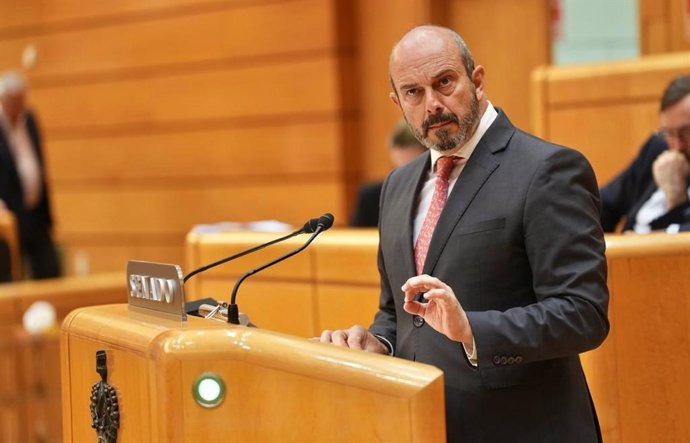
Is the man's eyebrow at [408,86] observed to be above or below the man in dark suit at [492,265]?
above

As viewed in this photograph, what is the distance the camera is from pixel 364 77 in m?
6.72

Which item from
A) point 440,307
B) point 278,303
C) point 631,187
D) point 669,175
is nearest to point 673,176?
point 669,175

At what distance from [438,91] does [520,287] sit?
40 centimetres

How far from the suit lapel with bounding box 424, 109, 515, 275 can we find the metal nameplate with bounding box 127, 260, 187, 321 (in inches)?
18.2

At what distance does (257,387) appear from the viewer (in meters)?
1.80

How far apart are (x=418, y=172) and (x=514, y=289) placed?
0.39 meters

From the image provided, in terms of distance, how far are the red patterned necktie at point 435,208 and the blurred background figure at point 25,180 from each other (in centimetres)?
472

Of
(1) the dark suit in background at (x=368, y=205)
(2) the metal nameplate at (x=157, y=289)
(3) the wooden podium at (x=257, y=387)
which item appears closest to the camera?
(3) the wooden podium at (x=257, y=387)

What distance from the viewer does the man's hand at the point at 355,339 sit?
204cm

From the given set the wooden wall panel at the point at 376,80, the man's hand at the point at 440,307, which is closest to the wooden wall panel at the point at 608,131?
the wooden wall panel at the point at 376,80

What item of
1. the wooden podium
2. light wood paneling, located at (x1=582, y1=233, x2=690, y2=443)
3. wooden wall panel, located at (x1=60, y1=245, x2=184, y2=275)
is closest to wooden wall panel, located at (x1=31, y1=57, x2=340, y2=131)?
wooden wall panel, located at (x1=60, y1=245, x2=184, y2=275)

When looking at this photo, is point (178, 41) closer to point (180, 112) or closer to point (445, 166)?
point (180, 112)

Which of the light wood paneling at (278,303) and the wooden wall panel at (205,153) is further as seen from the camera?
the wooden wall panel at (205,153)

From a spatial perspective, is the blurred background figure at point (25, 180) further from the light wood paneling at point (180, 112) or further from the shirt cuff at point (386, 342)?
the shirt cuff at point (386, 342)
